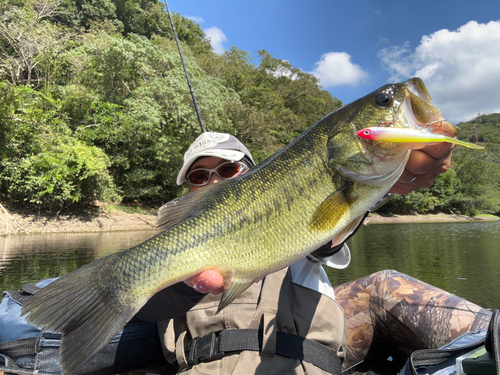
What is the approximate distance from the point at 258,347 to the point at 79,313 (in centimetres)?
112

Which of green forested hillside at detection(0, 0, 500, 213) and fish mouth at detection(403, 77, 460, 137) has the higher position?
green forested hillside at detection(0, 0, 500, 213)

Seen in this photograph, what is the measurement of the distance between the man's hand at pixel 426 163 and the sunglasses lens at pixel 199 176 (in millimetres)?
1856

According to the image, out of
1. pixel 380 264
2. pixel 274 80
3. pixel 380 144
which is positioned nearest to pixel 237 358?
pixel 380 144

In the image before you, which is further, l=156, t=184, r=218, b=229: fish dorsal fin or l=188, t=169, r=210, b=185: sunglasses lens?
l=188, t=169, r=210, b=185: sunglasses lens

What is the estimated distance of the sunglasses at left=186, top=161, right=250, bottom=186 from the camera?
3186mm

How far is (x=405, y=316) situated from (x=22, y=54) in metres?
25.4

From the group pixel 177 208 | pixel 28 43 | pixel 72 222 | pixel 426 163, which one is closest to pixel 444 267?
pixel 426 163

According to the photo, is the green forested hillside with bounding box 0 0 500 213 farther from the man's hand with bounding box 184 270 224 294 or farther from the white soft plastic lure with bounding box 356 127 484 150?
the white soft plastic lure with bounding box 356 127 484 150

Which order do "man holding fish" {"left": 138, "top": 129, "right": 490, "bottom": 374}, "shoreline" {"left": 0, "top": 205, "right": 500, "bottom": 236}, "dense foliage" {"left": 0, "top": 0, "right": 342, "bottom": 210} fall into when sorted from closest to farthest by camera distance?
"man holding fish" {"left": 138, "top": 129, "right": 490, "bottom": 374}, "shoreline" {"left": 0, "top": 205, "right": 500, "bottom": 236}, "dense foliage" {"left": 0, "top": 0, "right": 342, "bottom": 210}

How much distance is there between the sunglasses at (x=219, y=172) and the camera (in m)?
3.19

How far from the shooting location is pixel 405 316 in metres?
2.88

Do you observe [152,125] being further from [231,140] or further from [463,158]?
Result: [463,158]

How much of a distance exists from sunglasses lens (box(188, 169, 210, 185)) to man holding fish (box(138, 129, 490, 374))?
0.03ft

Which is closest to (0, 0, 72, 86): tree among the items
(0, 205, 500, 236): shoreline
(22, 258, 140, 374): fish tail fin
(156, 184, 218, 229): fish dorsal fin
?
(0, 205, 500, 236): shoreline
